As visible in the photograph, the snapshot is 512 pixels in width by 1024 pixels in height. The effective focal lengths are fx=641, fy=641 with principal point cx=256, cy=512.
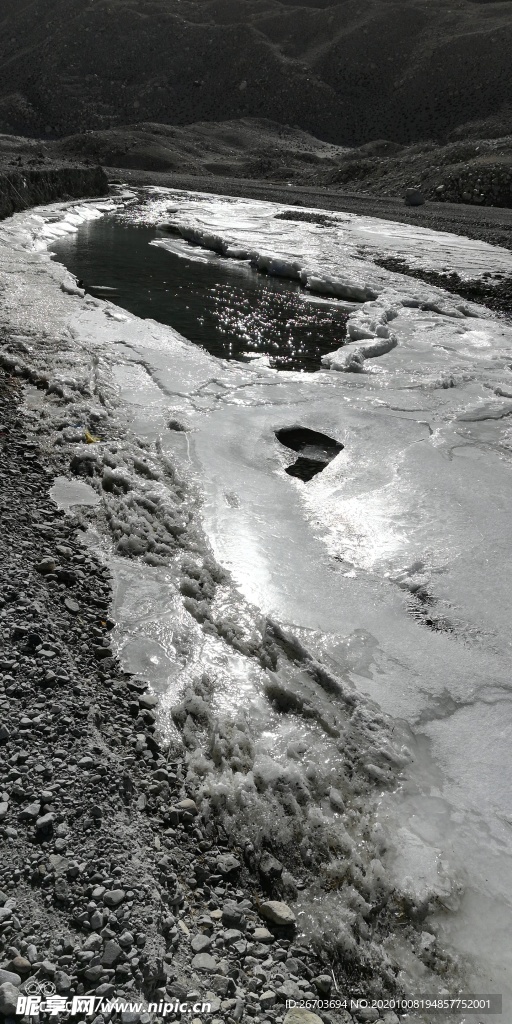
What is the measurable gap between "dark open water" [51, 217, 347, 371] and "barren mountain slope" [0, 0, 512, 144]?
166 feet

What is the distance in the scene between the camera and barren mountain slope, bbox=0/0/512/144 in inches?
2323

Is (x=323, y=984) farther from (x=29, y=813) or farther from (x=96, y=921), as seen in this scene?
(x=29, y=813)

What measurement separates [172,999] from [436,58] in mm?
75608

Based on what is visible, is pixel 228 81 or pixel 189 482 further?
pixel 228 81

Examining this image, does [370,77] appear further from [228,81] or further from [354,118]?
[228,81]

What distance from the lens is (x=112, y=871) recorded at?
102 inches

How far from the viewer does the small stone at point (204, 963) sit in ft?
8.03

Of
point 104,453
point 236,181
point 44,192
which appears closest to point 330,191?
point 236,181

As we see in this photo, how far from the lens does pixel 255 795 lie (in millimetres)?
3221

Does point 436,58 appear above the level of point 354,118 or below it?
above

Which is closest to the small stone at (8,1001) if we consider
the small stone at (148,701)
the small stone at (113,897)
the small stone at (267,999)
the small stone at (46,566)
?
the small stone at (113,897)

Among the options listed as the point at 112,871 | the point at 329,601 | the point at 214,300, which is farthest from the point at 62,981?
the point at 214,300

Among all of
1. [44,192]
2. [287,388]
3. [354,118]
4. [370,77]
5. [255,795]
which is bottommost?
[255,795]

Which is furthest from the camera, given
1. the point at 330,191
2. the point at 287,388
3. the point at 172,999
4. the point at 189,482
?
the point at 330,191
